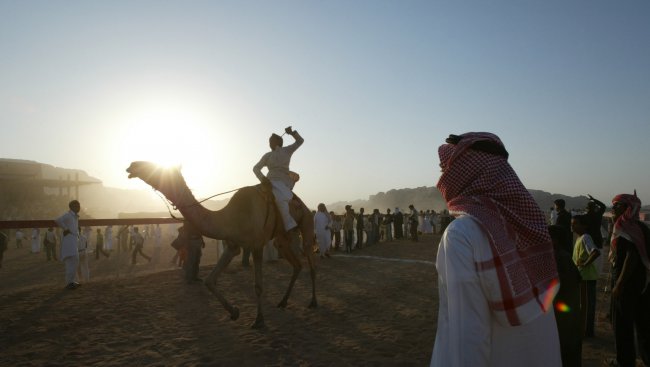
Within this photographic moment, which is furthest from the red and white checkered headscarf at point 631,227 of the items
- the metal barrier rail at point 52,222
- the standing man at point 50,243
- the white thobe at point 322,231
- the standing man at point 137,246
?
the standing man at point 50,243

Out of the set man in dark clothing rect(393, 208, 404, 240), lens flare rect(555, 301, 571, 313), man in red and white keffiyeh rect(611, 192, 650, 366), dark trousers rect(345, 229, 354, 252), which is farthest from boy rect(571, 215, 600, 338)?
man in dark clothing rect(393, 208, 404, 240)

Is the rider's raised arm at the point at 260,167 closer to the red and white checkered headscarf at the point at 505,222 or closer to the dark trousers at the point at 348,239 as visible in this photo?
the red and white checkered headscarf at the point at 505,222

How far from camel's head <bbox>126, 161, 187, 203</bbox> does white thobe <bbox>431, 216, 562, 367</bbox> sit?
17.1ft

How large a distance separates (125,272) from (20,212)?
34041 mm

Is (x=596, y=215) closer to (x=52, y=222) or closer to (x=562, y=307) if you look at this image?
(x=562, y=307)

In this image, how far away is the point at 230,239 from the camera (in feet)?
22.5

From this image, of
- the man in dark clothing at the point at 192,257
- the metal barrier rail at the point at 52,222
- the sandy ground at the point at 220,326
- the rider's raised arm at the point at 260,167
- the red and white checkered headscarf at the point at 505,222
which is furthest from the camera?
the man in dark clothing at the point at 192,257

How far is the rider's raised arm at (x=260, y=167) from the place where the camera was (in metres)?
7.63

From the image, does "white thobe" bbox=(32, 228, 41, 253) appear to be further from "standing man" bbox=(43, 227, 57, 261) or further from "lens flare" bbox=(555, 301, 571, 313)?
"lens flare" bbox=(555, 301, 571, 313)

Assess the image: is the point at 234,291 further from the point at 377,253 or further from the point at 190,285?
the point at 377,253

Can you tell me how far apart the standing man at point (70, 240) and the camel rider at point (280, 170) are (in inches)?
205

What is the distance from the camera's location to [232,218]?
7.03 metres

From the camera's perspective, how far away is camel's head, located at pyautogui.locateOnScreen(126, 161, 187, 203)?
6.02m

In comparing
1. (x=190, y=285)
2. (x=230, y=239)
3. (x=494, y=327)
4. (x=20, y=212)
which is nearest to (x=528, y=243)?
Result: (x=494, y=327)
